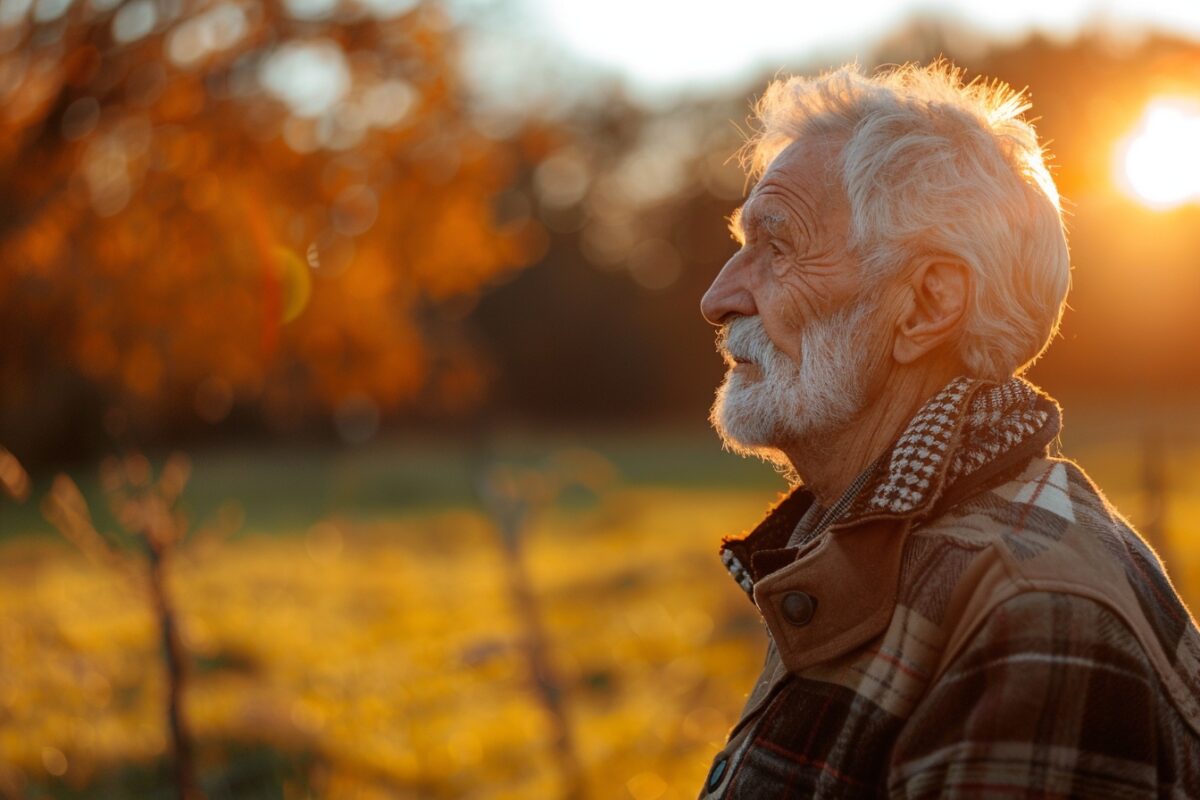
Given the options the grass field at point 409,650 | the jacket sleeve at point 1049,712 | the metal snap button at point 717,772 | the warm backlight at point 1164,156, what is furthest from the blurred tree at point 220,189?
the jacket sleeve at point 1049,712

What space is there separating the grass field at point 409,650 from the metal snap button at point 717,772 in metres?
1.93

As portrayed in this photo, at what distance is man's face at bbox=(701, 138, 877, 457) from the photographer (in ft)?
6.88

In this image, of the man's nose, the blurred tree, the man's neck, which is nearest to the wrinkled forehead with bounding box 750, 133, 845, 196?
the man's nose

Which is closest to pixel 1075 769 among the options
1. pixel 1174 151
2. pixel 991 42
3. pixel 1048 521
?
pixel 1048 521

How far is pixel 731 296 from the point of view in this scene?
2275 millimetres

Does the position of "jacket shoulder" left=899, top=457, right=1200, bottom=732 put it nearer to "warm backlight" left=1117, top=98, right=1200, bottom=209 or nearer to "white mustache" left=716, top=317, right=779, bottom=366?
"white mustache" left=716, top=317, right=779, bottom=366

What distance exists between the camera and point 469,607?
1098 cm

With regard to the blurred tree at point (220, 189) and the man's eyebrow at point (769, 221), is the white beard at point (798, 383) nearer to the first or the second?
the man's eyebrow at point (769, 221)

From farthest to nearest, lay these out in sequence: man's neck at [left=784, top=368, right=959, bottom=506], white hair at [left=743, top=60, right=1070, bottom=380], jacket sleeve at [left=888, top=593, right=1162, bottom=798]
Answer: man's neck at [left=784, top=368, right=959, bottom=506], white hair at [left=743, top=60, right=1070, bottom=380], jacket sleeve at [left=888, top=593, right=1162, bottom=798]

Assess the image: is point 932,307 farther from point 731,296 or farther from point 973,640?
point 973,640

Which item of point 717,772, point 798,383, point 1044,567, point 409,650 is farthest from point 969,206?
point 409,650

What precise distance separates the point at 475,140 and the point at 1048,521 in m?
6.24

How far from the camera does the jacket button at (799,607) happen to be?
178 centimetres

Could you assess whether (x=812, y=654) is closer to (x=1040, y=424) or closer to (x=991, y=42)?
(x=1040, y=424)
